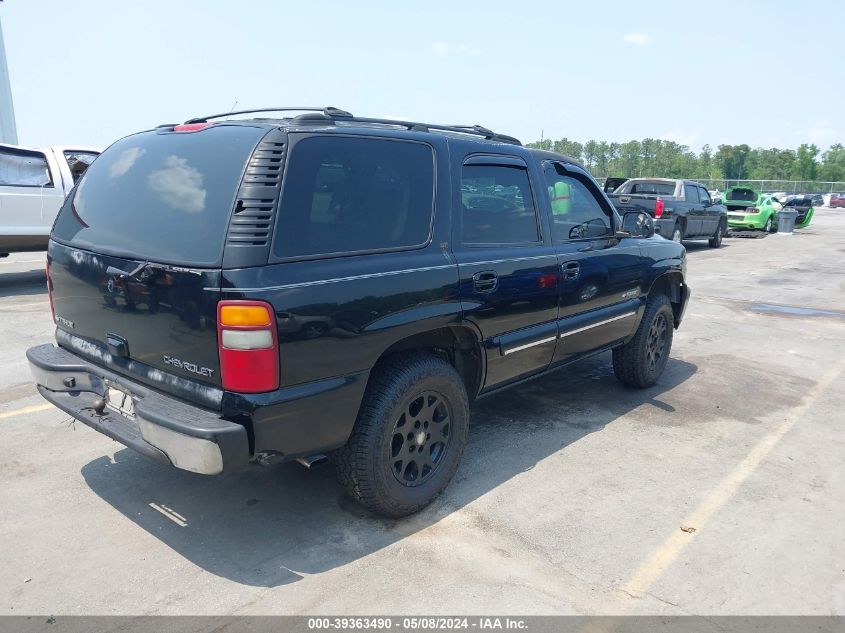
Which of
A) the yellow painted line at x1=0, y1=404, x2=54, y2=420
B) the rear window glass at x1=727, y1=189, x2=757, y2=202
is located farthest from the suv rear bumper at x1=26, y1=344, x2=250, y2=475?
the rear window glass at x1=727, y1=189, x2=757, y2=202

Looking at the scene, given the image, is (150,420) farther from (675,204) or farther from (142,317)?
(675,204)

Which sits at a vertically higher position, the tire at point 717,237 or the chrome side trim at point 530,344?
the chrome side trim at point 530,344

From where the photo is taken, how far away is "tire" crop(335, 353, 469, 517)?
3.08 metres

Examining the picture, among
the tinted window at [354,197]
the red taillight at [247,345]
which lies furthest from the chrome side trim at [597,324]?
the red taillight at [247,345]

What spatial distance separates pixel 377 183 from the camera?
10.3 feet

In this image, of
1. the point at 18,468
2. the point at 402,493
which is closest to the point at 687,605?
the point at 402,493

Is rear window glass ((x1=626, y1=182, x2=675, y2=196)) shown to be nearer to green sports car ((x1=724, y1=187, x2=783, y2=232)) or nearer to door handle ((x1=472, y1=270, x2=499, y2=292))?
green sports car ((x1=724, y1=187, x2=783, y2=232))

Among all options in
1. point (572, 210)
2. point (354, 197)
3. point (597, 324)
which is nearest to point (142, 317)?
point (354, 197)

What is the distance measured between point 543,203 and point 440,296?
1336mm

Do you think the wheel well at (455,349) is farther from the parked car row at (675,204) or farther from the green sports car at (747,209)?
the green sports car at (747,209)

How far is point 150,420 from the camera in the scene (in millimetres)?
2719

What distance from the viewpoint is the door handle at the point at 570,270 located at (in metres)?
4.20

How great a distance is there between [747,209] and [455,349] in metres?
23.4

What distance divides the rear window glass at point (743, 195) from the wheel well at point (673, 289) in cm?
2063
